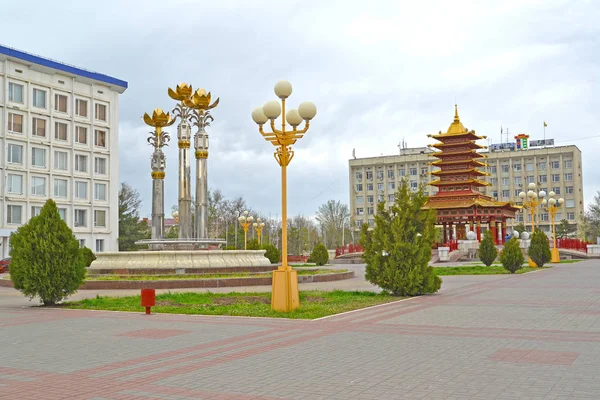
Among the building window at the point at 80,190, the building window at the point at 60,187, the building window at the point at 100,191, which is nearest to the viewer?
the building window at the point at 60,187

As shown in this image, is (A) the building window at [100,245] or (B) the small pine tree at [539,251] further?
(A) the building window at [100,245]

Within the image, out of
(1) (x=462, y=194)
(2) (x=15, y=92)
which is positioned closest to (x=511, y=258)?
(1) (x=462, y=194)

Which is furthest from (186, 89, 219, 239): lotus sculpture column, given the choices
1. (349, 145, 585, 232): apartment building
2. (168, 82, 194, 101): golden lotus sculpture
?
(349, 145, 585, 232): apartment building

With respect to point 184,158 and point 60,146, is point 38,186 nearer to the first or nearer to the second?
point 60,146

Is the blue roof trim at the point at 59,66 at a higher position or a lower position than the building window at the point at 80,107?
higher

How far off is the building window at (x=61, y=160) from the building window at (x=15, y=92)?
5199mm

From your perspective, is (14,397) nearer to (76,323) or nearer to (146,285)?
(76,323)

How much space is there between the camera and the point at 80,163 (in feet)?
177

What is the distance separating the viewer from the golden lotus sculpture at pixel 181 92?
90.9 feet

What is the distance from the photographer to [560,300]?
15.1 meters

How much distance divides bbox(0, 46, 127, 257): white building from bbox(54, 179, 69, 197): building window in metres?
0.08

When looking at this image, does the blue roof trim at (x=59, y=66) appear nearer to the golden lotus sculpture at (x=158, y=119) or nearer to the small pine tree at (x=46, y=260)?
the golden lotus sculpture at (x=158, y=119)

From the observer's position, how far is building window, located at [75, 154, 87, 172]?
53.6 metres

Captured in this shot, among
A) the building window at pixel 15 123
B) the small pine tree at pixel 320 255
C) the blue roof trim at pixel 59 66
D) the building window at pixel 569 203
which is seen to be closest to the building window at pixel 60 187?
the building window at pixel 15 123
